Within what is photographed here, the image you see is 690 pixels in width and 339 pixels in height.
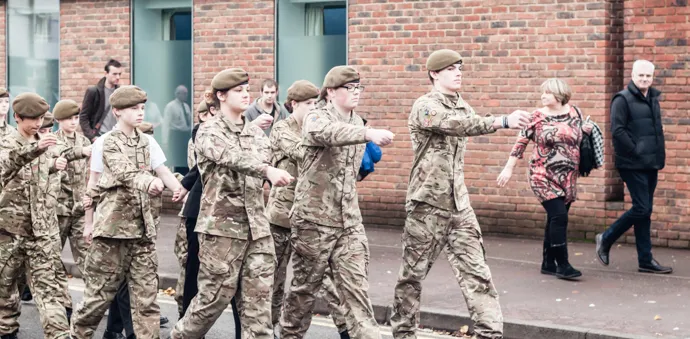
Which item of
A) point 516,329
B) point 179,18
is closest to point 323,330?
point 516,329

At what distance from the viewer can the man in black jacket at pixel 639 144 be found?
36.7 feet

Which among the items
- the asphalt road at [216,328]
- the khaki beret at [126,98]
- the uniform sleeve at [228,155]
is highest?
the khaki beret at [126,98]

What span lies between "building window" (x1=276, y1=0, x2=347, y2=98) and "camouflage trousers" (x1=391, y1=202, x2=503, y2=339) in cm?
757

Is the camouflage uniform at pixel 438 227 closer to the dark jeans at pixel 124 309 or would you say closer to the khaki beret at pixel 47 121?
the dark jeans at pixel 124 309

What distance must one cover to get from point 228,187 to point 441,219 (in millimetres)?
1507

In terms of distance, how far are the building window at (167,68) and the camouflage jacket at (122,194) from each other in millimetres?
8907

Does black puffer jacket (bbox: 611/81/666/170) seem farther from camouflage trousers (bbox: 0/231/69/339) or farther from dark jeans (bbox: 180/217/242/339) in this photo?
camouflage trousers (bbox: 0/231/69/339)

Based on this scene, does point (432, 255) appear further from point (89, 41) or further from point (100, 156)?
point (89, 41)

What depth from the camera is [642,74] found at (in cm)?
1107

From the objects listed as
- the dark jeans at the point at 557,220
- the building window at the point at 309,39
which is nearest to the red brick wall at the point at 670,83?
the dark jeans at the point at 557,220

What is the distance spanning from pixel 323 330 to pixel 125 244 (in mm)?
2045

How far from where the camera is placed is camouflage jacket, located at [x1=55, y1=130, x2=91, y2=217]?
395 inches

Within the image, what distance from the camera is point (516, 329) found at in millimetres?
8930

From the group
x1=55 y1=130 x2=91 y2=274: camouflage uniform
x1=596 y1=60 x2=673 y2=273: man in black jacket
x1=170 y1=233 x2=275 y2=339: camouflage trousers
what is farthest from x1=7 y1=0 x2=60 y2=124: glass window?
x1=170 y1=233 x2=275 y2=339: camouflage trousers
